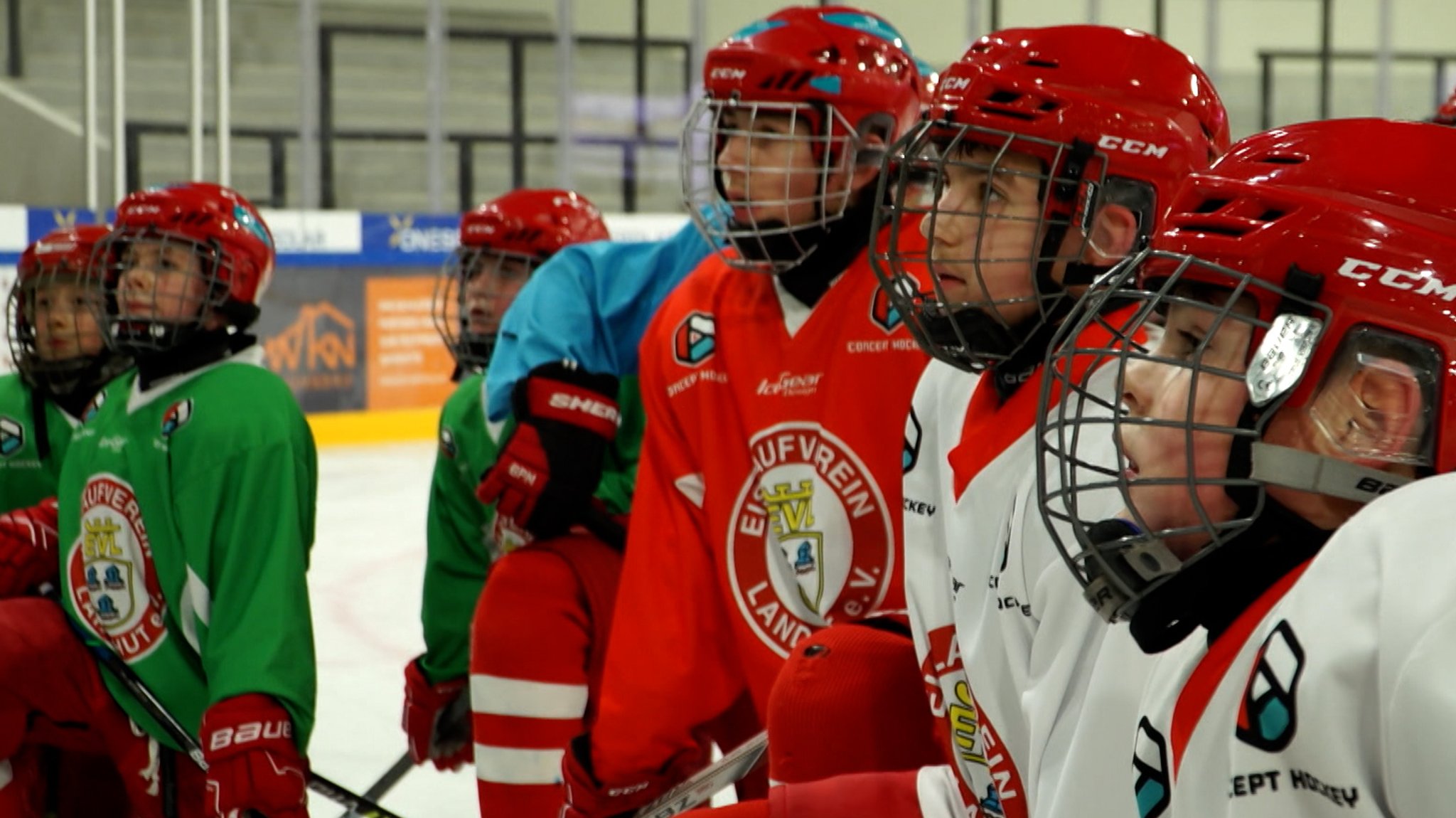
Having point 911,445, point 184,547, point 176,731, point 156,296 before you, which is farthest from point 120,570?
point 911,445

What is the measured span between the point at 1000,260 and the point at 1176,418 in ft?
1.52

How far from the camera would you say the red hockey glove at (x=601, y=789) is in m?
1.90

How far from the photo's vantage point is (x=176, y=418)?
2.19m

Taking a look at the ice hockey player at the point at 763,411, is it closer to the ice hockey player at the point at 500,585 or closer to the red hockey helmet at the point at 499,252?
the ice hockey player at the point at 500,585

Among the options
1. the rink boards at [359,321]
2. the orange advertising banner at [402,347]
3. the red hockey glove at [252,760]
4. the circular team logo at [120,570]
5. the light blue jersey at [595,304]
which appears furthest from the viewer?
the orange advertising banner at [402,347]

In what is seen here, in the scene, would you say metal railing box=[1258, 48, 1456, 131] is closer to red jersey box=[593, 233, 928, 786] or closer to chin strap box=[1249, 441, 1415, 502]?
red jersey box=[593, 233, 928, 786]

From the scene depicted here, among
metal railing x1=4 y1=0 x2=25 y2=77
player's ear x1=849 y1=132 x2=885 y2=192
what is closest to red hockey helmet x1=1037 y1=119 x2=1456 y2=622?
player's ear x1=849 y1=132 x2=885 y2=192

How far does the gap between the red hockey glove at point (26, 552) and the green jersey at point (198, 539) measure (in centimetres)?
17

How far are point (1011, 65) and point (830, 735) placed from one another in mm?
605

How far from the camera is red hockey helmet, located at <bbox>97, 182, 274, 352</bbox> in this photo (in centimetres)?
224

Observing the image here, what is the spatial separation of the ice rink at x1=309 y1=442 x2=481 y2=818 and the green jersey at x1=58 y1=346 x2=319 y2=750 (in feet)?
2.26

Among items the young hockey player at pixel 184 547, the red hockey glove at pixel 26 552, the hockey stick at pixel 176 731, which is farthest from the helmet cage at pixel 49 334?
the hockey stick at pixel 176 731

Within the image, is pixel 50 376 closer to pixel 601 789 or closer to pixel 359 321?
pixel 601 789

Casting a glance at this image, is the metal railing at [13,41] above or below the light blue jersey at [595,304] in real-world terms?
above
